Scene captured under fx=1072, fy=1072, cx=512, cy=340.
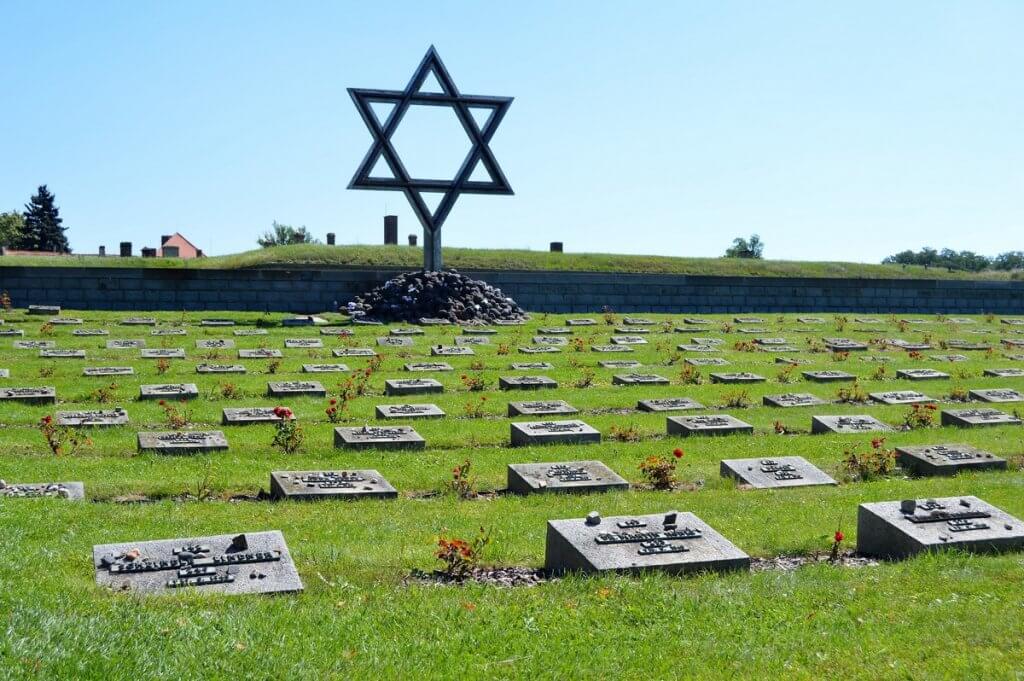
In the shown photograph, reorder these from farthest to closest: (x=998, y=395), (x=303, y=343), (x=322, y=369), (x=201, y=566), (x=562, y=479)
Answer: (x=303, y=343) < (x=322, y=369) < (x=998, y=395) < (x=562, y=479) < (x=201, y=566)

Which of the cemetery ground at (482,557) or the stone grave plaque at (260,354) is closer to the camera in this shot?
the cemetery ground at (482,557)

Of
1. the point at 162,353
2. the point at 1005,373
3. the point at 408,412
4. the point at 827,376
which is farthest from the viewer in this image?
the point at 1005,373

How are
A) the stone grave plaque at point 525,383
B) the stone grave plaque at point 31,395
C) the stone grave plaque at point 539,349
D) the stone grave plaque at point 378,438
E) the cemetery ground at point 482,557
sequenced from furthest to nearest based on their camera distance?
1. the stone grave plaque at point 539,349
2. the stone grave plaque at point 525,383
3. the stone grave plaque at point 31,395
4. the stone grave plaque at point 378,438
5. the cemetery ground at point 482,557

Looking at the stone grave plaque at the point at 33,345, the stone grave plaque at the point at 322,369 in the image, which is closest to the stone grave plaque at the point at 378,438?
the stone grave plaque at the point at 322,369

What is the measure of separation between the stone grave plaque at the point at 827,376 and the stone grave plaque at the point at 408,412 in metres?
6.72

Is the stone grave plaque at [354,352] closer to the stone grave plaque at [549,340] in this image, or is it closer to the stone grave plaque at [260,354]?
the stone grave plaque at [260,354]

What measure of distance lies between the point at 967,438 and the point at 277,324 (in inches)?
538

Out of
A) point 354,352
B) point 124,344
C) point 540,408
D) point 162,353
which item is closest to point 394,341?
point 354,352

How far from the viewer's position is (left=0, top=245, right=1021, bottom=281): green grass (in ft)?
99.7

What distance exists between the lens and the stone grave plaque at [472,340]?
19328mm

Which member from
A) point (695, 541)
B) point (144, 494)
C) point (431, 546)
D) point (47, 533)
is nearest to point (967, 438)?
point (695, 541)

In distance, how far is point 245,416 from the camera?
11883 mm

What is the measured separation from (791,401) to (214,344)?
947cm

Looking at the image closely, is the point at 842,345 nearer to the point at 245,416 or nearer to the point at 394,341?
the point at 394,341
